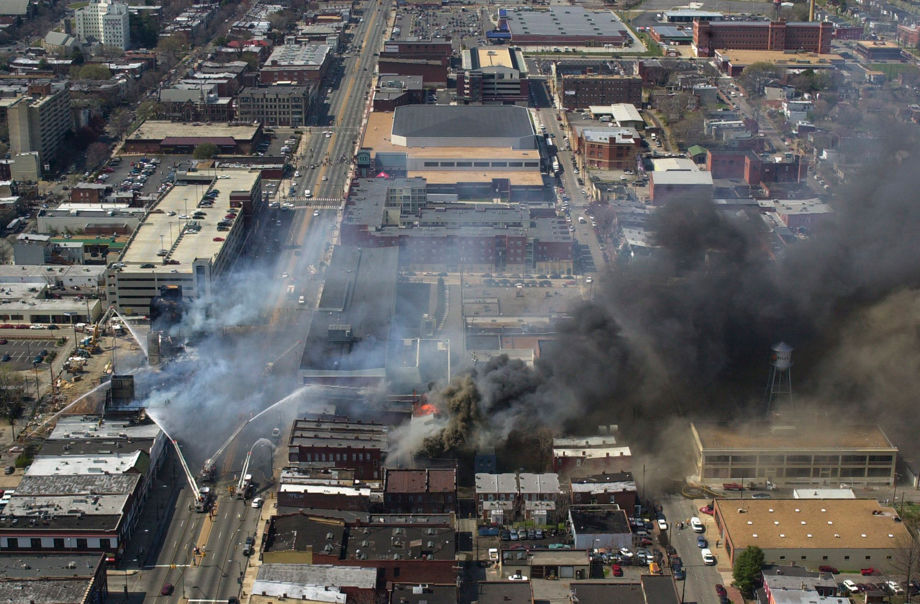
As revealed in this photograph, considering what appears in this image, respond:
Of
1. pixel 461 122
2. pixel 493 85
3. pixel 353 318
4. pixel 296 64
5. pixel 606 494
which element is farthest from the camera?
pixel 296 64

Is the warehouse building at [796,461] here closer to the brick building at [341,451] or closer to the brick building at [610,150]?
the brick building at [341,451]

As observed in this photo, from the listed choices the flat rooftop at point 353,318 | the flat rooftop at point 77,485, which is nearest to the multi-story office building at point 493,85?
the flat rooftop at point 353,318

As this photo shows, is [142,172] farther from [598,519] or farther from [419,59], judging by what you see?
[598,519]

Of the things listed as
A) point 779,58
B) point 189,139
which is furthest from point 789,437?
point 779,58

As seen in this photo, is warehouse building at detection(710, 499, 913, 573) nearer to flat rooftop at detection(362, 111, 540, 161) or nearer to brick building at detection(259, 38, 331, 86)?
flat rooftop at detection(362, 111, 540, 161)

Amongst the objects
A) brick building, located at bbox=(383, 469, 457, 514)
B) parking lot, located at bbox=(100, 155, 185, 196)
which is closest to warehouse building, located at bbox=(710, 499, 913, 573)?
brick building, located at bbox=(383, 469, 457, 514)
